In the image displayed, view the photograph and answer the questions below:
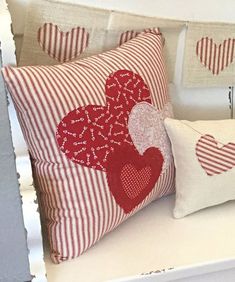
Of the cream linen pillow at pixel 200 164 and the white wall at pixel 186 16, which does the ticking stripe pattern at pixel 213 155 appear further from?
the white wall at pixel 186 16

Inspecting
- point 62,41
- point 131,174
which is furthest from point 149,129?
point 62,41

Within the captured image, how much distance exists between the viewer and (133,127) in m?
0.83

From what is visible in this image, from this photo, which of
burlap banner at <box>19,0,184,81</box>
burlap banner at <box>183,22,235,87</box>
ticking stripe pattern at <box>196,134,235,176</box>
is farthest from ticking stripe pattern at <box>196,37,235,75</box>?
ticking stripe pattern at <box>196,134,235,176</box>

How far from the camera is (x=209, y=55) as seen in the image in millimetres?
1043

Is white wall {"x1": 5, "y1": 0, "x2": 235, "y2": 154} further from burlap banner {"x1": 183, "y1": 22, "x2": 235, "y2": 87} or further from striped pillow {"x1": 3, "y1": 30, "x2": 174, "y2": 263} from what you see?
striped pillow {"x1": 3, "y1": 30, "x2": 174, "y2": 263}

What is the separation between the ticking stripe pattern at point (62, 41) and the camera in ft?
2.94

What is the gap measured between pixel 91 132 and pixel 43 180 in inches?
4.8

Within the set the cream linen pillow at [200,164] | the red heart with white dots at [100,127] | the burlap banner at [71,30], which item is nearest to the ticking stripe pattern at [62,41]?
the burlap banner at [71,30]

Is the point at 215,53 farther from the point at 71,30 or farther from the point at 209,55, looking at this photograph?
the point at 71,30

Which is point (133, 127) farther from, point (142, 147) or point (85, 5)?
point (85, 5)

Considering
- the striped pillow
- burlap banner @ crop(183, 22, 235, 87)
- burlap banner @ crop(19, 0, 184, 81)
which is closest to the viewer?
the striped pillow

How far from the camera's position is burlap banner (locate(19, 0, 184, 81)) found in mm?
886

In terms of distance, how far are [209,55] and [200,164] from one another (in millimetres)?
289

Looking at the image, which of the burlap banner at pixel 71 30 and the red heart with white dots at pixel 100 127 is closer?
the red heart with white dots at pixel 100 127
